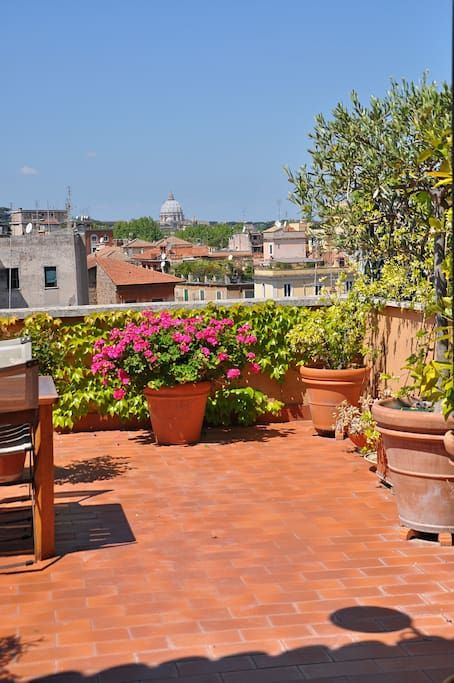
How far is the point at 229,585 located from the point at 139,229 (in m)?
159

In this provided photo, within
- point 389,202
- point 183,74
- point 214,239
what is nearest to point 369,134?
point 389,202

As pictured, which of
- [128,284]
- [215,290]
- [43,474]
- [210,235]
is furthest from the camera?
[210,235]

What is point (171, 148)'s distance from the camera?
104 feet

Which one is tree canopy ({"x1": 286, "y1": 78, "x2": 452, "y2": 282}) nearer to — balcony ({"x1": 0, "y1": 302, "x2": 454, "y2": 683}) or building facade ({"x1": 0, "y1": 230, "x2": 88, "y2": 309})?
balcony ({"x1": 0, "y1": 302, "x2": 454, "y2": 683})

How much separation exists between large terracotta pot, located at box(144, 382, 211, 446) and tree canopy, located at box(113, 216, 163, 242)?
148 metres

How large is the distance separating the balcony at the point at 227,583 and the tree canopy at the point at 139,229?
492 feet

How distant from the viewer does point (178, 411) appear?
25.7 ft

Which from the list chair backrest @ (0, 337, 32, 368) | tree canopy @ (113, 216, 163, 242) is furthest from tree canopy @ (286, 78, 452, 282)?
tree canopy @ (113, 216, 163, 242)

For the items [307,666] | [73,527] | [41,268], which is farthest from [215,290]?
[307,666]

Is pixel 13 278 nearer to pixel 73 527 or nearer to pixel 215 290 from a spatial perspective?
pixel 215 290

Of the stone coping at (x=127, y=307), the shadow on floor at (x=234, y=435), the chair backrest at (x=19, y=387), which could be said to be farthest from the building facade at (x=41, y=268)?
the chair backrest at (x=19, y=387)

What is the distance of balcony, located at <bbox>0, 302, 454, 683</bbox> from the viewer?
11.8 feet

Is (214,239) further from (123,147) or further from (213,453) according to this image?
(213,453)

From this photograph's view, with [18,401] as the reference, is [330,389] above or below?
below
